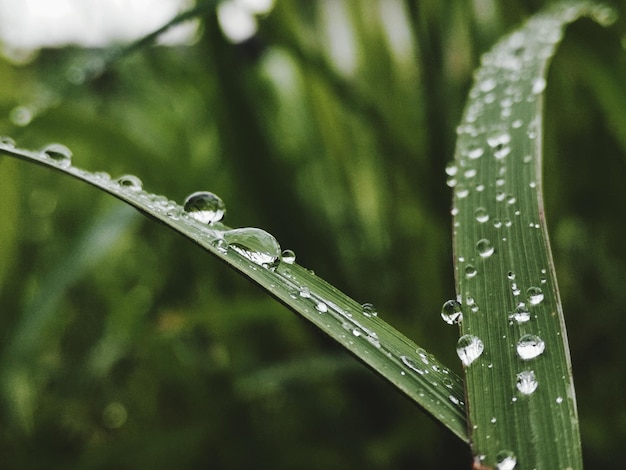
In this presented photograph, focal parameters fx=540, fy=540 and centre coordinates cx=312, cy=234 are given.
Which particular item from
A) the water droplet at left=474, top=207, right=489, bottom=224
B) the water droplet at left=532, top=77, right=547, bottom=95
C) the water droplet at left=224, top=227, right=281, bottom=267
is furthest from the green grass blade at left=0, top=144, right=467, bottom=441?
the water droplet at left=532, top=77, right=547, bottom=95

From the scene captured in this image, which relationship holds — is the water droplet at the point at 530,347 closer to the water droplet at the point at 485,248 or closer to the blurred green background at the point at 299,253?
the water droplet at the point at 485,248

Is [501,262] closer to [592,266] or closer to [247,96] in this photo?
[247,96]

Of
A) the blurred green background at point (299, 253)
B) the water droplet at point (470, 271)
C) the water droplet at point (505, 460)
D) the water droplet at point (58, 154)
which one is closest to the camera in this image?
the water droplet at point (505, 460)

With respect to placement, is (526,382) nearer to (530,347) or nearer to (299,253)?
(530,347)

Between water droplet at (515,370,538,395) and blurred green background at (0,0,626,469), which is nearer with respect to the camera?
water droplet at (515,370,538,395)

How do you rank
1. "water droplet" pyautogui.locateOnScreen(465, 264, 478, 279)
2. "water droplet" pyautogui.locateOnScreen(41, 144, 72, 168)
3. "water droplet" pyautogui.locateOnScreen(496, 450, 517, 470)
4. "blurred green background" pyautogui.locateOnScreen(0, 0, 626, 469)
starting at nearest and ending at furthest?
"water droplet" pyautogui.locateOnScreen(496, 450, 517, 470) → "water droplet" pyautogui.locateOnScreen(465, 264, 478, 279) → "water droplet" pyautogui.locateOnScreen(41, 144, 72, 168) → "blurred green background" pyautogui.locateOnScreen(0, 0, 626, 469)

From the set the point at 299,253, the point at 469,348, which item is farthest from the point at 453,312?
the point at 299,253

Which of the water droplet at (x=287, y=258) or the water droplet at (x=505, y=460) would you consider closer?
the water droplet at (x=505, y=460)

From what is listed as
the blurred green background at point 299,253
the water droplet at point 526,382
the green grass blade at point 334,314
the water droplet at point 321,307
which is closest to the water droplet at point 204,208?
the green grass blade at point 334,314

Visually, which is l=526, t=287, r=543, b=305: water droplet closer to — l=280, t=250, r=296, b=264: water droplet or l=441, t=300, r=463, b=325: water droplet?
l=441, t=300, r=463, b=325: water droplet
